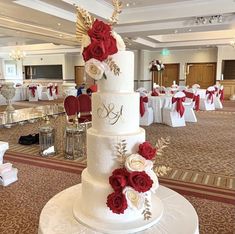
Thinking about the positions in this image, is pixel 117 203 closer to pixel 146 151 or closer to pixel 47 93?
pixel 146 151

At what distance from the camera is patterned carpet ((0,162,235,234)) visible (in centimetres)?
233

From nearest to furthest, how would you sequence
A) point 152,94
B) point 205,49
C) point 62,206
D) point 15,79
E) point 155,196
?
point 62,206, point 155,196, point 152,94, point 205,49, point 15,79

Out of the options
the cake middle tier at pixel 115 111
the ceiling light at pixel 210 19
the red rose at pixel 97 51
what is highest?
the ceiling light at pixel 210 19

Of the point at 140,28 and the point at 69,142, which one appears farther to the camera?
the point at 140,28

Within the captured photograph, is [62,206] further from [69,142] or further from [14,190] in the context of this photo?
[69,142]

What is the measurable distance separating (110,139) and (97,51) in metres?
0.49

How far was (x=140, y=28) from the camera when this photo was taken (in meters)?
8.67

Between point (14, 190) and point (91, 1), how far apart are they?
5.07m

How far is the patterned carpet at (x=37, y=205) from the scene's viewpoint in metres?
2.33

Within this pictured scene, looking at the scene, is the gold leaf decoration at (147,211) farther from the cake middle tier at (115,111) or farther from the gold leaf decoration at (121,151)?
the cake middle tier at (115,111)

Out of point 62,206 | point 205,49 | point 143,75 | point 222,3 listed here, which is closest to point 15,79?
point 143,75

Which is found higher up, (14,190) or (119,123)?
(119,123)

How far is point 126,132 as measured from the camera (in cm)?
152

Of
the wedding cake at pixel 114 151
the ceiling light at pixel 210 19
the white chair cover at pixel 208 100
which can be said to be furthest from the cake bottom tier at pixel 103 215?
the white chair cover at pixel 208 100
